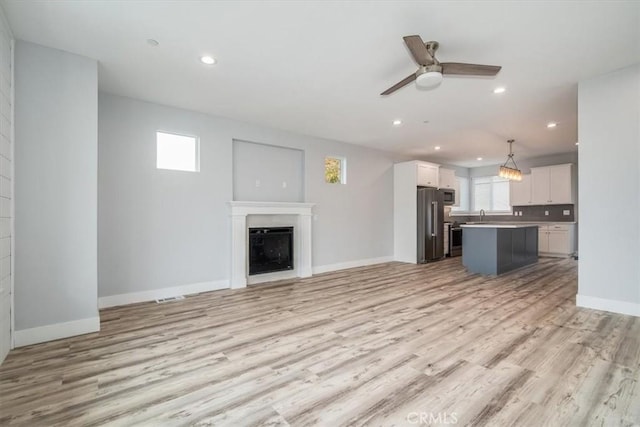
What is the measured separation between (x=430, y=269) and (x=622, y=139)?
371 cm

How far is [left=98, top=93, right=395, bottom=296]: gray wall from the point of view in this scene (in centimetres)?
385

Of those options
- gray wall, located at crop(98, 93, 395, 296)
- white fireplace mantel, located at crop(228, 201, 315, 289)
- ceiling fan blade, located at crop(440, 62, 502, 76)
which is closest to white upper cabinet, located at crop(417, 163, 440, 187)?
gray wall, located at crop(98, 93, 395, 296)

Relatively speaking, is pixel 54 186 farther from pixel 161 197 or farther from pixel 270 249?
pixel 270 249

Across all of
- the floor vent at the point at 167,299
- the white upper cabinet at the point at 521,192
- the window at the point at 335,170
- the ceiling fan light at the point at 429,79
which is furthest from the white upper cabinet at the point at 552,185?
the floor vent at the point at 167,299

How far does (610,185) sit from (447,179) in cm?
481

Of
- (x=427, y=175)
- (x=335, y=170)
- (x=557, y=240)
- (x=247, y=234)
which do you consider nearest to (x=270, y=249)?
(x=247, y=234)

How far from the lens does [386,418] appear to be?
5.54 feet

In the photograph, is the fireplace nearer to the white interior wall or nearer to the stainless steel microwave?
the white interior wall

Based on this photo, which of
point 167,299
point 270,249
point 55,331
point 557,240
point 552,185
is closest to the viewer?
point 55,331

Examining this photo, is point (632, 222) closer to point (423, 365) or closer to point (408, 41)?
point (423, 365)

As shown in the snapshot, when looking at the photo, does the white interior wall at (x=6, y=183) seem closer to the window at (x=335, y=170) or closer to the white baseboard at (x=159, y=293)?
the white baseboard at (x=159, y=293)

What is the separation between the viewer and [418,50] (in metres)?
2.42

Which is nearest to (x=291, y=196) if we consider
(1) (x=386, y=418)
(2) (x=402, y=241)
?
(2) (x=402, y=241)

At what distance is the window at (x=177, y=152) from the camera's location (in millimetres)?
4338
